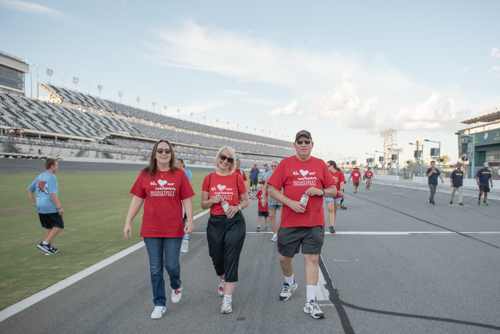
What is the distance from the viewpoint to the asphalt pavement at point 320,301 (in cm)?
311

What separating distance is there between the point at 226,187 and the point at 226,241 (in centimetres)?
60

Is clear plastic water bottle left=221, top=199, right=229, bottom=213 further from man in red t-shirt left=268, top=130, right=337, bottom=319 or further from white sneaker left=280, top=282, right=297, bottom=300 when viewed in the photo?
white sneaker left=280, top=282, right=297, bottom=300

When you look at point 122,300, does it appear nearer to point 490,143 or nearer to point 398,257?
point 398,257

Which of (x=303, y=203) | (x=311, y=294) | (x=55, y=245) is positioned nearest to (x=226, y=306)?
(x=311, y=294)

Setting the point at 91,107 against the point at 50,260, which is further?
the point at 91,107

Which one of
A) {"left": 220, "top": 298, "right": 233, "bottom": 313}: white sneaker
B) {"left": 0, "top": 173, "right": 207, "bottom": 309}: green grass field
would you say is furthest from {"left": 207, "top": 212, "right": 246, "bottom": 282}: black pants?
{"left": 0, "top": 173, "right": 207, "bottom": 309}: green grass field

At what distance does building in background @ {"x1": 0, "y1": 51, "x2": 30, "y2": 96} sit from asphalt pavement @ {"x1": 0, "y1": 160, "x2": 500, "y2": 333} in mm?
89285

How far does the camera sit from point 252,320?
3236 millimetres

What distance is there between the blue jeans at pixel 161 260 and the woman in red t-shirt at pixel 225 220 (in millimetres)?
396

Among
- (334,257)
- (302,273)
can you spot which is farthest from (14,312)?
(334,257)

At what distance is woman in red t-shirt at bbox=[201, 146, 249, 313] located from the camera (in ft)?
11.8

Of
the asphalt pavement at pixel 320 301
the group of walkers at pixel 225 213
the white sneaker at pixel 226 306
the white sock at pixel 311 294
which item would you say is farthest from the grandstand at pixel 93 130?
the white sock at pixel 311 294

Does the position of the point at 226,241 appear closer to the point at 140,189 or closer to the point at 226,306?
the point at 226,306

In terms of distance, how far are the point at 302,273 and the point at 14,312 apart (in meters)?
3.42
